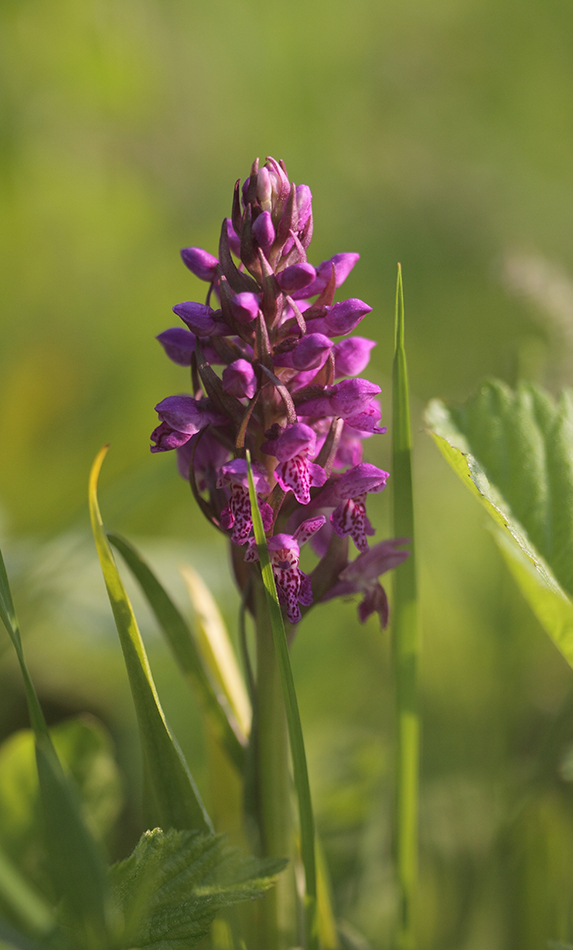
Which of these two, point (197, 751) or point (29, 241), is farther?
point (29, 241)

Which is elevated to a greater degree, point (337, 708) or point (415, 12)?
point (415, 12)

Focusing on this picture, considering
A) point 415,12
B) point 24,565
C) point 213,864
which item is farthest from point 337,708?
point 415,12

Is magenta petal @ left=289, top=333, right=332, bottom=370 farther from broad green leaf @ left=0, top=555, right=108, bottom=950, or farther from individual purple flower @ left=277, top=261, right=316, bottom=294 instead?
broad green leaf @ left=0, top=555, right=108, bottom=950

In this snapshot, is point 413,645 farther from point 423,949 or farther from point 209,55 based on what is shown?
point 209,55

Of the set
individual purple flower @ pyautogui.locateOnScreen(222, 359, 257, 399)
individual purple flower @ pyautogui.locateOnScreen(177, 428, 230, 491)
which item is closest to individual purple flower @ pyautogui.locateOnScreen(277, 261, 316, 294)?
individual purple flower @ pyautogui.locateOnScreen(222, 359, 257, 399)

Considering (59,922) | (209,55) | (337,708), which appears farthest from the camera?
(209,55)

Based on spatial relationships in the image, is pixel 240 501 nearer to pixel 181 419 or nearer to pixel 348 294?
pixel 181 419

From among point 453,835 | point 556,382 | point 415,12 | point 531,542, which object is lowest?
point 453,835

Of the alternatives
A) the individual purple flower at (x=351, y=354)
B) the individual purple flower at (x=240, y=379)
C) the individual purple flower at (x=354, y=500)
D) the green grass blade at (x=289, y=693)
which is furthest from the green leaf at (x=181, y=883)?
the individual purple flower at (x=351, y=354)

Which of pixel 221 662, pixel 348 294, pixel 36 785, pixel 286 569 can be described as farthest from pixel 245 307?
pixel 348 294
